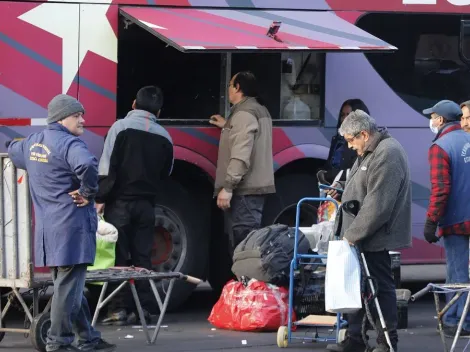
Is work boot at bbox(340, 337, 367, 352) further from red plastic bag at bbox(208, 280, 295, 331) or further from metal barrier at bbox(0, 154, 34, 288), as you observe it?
metal barrier at bbox(0, 154, 34, 288)

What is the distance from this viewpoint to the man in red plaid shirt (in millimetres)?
9773

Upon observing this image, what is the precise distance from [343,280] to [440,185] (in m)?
1.74

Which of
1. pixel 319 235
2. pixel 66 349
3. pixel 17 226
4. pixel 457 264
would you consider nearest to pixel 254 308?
pixel 319 235

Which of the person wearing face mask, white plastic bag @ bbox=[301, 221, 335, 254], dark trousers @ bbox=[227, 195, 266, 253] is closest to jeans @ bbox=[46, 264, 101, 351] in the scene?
white plastic bag @ bbox=[301, 221, 335, 254]

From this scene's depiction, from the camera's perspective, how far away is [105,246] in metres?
10.2

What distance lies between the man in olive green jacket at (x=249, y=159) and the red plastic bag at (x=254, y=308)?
0.83m

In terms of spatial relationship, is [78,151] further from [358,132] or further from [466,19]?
[466,19]

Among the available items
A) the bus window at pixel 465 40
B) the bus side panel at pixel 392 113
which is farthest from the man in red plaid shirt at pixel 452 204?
the bus window at pixel 465 40

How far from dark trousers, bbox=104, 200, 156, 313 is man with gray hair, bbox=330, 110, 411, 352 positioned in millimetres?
2160

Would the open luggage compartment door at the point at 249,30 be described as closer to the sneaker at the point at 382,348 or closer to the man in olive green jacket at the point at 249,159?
the man in olive green jacket at the point at 249,159

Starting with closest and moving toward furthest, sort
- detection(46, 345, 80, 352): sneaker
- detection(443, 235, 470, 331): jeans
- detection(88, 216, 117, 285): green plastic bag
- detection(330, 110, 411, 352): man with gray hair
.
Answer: detection(46, 345, 80, 352): sneaker
detection(330, 110, 411, 352): man with gray hair
detection(443, 235, 470, 331): jeans
detection(88, 216, 117, 285): green plastic bag

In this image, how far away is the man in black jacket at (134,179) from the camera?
10.3 metres

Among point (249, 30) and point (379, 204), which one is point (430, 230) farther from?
point (249, 30)

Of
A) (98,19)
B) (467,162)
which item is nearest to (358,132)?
(467,162)
